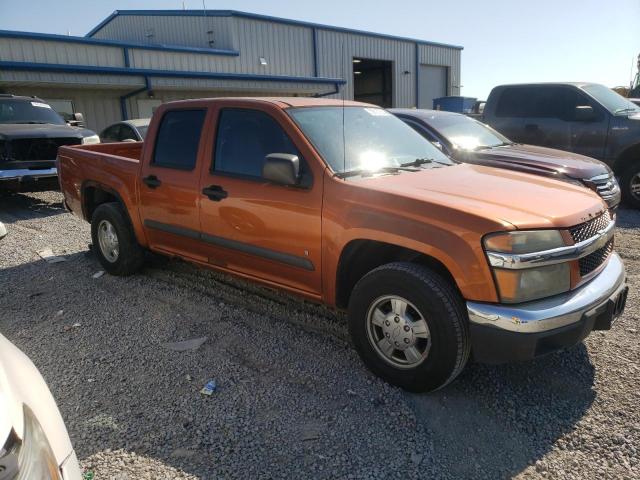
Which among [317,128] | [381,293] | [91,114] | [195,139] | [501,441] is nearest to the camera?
[501,441]

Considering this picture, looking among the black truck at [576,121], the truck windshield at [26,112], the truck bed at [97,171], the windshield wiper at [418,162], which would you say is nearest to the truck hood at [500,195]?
the windshield wiper at [418,162]

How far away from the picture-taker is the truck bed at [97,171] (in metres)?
4.97

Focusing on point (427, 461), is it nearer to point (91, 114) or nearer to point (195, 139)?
point (195, 139)

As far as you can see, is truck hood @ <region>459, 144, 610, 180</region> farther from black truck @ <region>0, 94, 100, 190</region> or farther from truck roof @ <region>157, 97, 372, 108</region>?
black truck @ <region>0, 94, 100, 190</region>

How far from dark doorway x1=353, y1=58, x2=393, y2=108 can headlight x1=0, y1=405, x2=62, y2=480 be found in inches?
1065

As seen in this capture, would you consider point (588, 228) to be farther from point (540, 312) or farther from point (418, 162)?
point (418, 162)

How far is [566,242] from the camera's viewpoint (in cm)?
277

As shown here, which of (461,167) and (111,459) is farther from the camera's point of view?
(461,167)

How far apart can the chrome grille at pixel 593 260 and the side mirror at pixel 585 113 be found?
5.82 metres

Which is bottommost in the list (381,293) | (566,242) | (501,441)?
(501,441)

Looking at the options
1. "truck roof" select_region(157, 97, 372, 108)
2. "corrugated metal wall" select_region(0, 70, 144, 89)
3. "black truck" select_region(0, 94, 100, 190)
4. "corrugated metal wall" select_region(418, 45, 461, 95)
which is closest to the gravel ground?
"truck roof" select_region(157, 97, 372, 108)

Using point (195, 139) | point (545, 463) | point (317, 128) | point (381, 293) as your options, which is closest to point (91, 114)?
point (195, 139)

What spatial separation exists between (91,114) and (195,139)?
47.0 feet

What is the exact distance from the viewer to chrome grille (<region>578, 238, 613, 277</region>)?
2.96m
